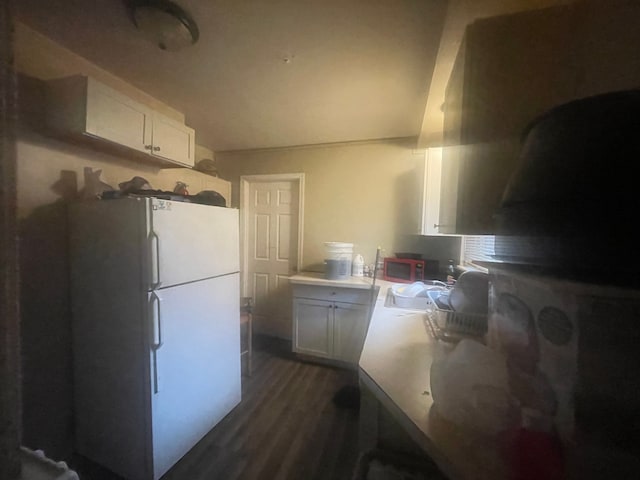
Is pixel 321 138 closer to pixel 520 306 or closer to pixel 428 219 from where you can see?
pixel 428 219

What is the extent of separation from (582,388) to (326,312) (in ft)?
7.22

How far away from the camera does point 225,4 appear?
3.67 ft

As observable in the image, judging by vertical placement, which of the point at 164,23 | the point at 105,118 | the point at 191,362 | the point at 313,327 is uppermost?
the point at 164,23

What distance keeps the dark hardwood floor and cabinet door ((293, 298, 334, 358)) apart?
0.81 ft

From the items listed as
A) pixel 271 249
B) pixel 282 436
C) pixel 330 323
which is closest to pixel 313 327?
pixel 330 323

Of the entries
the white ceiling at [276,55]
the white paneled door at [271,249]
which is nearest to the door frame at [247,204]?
the white paneled door at [271,249]

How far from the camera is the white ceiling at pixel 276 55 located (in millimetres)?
1161

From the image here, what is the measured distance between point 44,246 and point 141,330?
80cm

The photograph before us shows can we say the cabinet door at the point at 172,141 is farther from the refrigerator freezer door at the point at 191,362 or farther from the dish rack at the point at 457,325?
the dish rack at the point at 457,325

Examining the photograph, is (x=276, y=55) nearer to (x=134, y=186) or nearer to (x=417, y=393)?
(x=134, y=186)

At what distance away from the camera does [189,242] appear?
144 centimetres

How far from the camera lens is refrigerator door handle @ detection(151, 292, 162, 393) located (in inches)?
48.6

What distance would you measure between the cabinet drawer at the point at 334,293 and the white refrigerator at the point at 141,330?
3.63ft

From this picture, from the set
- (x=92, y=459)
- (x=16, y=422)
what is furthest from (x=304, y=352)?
(x=16, y=422)
